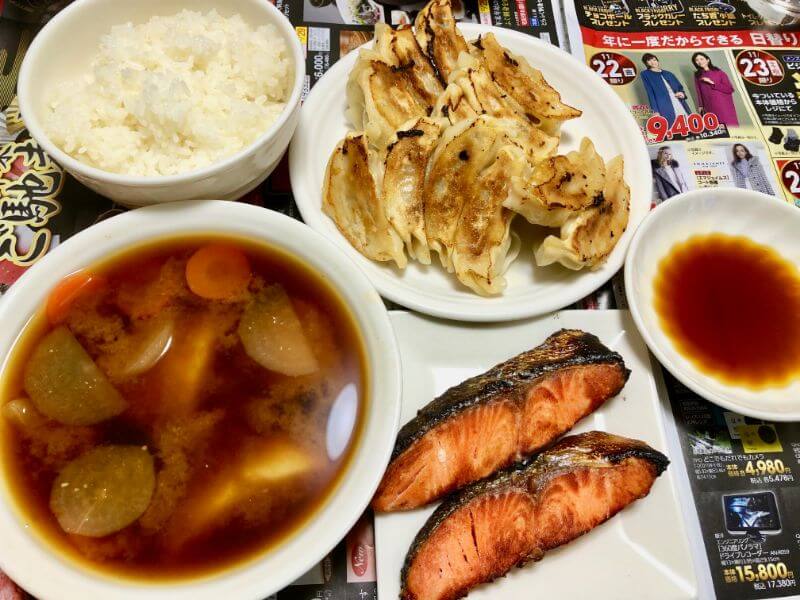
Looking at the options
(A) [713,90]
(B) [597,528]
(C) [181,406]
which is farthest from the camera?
(A) [713,90]

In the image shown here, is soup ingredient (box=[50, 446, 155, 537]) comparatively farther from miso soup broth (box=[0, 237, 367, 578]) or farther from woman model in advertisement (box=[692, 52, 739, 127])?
woman model in advertisement (box=[692, 52, 739, 127])

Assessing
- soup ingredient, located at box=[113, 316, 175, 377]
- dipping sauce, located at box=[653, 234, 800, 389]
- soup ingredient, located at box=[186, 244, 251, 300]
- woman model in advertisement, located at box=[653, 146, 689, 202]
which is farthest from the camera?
woman model in advertisement, located at box=[653, 146, 689, 202]

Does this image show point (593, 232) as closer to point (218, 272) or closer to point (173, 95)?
point (218, 272)

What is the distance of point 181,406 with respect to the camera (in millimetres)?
1542

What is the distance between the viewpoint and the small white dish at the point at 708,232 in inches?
72.5

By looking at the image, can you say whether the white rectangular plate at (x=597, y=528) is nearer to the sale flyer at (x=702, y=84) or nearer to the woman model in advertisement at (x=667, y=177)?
the woman model in advertisement at (x=667, y=177)

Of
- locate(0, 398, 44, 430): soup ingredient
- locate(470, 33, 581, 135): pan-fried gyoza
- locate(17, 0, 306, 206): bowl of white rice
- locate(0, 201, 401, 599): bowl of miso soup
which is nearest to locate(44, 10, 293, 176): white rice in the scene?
locate(17, 0, 306, 206): bowl of white rice

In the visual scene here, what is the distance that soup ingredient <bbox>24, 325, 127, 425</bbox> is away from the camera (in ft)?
4.86

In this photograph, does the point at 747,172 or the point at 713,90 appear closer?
the point at 747,172

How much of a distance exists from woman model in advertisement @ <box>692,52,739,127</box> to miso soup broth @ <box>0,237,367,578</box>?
200 centimetres

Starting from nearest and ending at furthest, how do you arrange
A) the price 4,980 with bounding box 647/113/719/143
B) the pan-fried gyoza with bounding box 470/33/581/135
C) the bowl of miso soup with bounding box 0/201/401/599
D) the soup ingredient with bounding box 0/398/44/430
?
the bowl of miso soup with bounding box 0/201/401/599 → the soup ingredient with bounding box 0/398/44/430 → the pan-fried gyoza with bounding box 470/33/581/135 → the price 4,980 with bounding box 647/113/719/143

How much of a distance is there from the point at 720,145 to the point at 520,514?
1.85m

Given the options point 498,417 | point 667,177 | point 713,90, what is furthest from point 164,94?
point 713,90

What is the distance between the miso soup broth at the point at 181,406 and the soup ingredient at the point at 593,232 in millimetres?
724
